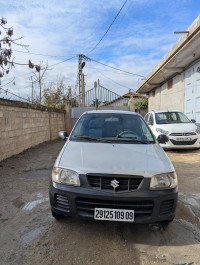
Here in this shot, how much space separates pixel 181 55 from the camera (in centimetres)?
855

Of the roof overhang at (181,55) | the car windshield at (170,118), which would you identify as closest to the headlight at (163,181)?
the roof overhang at (181,55)

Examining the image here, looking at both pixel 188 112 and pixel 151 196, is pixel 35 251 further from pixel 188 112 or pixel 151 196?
pixel 188 112

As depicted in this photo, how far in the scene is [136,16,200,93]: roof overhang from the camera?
6680 mm

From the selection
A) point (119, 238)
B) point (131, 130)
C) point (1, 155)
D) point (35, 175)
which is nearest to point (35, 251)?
point (119, 238)

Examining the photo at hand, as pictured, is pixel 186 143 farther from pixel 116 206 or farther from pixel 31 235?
pixel 31 235

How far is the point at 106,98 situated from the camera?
15219 mm

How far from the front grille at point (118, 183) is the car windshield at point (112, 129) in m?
1.01

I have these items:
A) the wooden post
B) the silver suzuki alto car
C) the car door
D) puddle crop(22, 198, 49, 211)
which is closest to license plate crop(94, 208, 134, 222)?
the silver suzuki alto car

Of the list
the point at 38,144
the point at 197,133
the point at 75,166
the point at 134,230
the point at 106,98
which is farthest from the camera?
the point at 106,98

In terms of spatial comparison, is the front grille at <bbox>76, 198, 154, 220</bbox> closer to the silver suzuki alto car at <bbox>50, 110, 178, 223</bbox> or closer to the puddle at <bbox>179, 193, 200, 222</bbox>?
the silver suzuki alto car at <bbox>50, 110, 178, 223</bbox>

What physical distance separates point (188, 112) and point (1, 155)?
8.51 meters

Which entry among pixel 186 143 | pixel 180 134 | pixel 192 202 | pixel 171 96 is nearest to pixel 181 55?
pixel 180 134

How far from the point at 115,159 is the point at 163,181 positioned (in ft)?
1.95

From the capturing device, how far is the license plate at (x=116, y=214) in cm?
227
